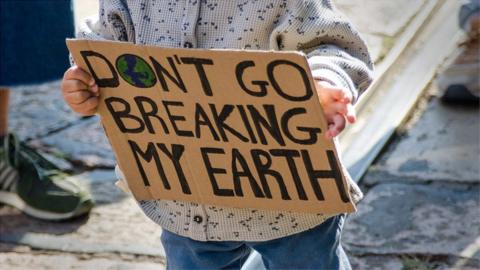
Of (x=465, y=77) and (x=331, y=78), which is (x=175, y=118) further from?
(x=465, y=77)

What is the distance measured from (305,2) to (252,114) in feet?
0.81

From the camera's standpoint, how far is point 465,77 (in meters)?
3.66

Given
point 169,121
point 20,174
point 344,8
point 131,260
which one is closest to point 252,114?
point 169,121

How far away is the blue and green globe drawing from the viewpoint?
5.63 feet

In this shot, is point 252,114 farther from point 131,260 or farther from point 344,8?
point 131,260

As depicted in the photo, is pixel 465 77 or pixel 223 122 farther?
pixel 465 77

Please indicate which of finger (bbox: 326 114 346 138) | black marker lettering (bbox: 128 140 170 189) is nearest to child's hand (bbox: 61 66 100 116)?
black marker lettering (bbox: 128 140 170 189)

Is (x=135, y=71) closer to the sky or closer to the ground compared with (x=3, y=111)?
closer to the sky

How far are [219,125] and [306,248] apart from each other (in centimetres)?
33

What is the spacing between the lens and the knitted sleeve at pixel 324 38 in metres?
1.76

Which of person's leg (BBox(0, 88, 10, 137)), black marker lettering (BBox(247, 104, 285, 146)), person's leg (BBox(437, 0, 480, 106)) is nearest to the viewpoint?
black marker lettering (BBox(247, 104, 285, 146))

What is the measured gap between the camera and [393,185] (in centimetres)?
313

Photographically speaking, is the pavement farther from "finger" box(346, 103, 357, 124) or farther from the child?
"finger" box(346, 103, 357, 124)

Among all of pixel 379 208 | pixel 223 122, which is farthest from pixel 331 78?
pixel 379 208
